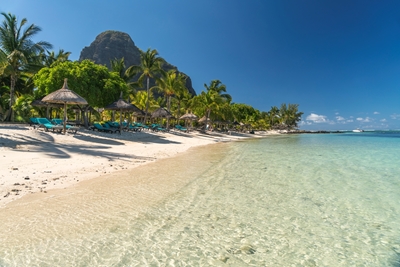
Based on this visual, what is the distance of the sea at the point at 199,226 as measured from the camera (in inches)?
122

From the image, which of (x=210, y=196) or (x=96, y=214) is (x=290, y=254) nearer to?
(x=210, y=196)

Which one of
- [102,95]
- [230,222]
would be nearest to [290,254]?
[230,222]

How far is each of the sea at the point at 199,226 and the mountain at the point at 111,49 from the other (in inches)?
3877

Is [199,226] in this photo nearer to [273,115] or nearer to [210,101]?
[210,101]

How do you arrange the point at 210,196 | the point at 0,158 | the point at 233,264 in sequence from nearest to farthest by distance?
the point at 233,264 → the point at 210,196 → the point at 0,158

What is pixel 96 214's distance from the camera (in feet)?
14.0

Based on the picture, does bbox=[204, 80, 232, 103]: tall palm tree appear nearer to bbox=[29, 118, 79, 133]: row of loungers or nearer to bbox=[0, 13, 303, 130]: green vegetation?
bbox=[0, 13, 303, 130]: green vegetation

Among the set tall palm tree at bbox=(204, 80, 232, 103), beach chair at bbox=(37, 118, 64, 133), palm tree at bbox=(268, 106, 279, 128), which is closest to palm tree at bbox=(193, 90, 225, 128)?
tall palm tree at bbox=(204, 80, 232, 103)

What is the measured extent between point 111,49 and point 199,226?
107200 millimetres

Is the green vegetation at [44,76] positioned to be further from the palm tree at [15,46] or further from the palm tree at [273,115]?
the palm tree at [273,115]

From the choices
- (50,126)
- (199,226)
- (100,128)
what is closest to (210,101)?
(100,128)

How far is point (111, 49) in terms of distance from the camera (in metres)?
99.5

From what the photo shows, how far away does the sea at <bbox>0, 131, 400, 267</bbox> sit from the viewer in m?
3.09

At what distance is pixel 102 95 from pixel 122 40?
93.6m
